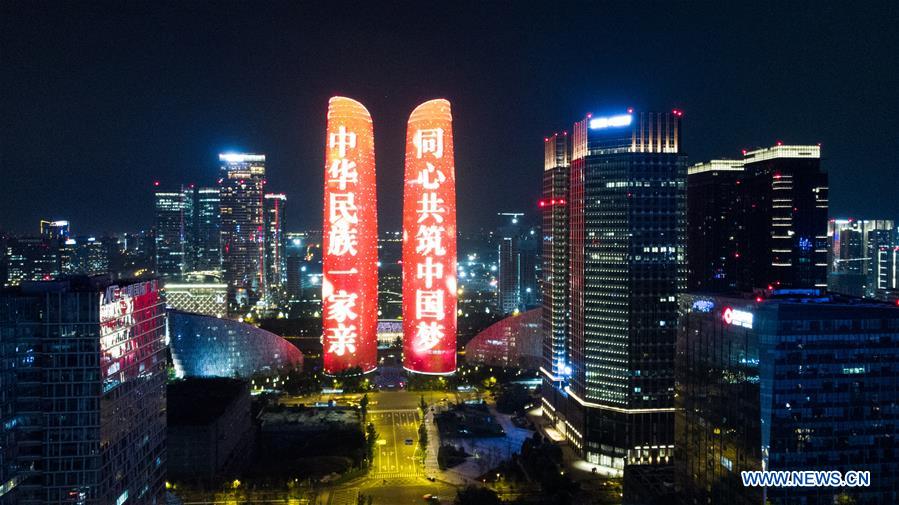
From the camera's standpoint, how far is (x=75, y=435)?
19.4m

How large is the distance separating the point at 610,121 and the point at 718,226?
1058 inches

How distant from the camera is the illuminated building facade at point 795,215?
51.2 m

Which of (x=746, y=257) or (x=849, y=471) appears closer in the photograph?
(x=849, y=471)

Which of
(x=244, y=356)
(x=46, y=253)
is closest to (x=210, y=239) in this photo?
(x=46, y=253)

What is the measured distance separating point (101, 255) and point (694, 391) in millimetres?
67422

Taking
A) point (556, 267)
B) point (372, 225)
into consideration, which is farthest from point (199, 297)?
point (556, 267)

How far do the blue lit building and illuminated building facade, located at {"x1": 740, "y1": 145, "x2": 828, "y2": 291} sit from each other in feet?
131

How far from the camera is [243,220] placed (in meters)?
96.2

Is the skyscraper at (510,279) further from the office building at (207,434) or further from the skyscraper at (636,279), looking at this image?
the office building at (207,434)

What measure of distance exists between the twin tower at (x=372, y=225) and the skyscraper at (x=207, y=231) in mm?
52113

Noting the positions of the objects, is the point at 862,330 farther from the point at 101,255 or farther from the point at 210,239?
the point at 210,239

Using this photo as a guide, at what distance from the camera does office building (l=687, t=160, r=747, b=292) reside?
5681 cm

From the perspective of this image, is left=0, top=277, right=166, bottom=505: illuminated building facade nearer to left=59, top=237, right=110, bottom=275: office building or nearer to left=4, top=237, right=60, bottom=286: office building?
left=4, top=237, right=60, bottom=286: office building

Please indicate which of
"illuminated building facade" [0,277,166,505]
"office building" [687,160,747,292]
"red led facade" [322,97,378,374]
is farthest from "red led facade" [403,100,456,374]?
"illuminated building facade" [0,277,166,505]
